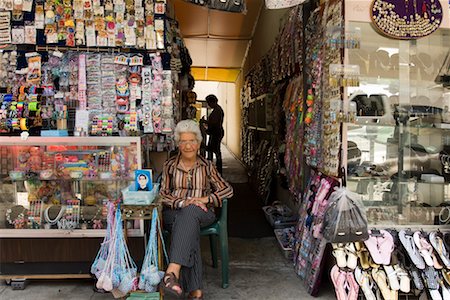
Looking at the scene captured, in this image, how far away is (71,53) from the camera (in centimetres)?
373

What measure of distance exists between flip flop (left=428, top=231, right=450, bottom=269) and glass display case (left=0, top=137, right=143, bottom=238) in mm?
2117

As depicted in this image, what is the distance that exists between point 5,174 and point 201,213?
1583 millimetres

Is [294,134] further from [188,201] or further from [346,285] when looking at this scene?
[346,285]

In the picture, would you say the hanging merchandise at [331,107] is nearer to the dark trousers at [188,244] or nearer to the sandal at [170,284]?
the dark trousers at [188,244]

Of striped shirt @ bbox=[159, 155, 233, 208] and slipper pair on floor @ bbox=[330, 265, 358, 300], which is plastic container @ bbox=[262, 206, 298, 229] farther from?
slipper pair on floor @ bbox=[330, 265, 358, 300]

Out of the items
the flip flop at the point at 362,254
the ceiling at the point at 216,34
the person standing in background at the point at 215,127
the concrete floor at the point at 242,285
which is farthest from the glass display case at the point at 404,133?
the person standing in background at the point at 215,127

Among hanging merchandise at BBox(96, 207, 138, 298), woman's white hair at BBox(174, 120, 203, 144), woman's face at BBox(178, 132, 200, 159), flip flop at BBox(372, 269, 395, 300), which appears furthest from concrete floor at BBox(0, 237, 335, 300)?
woman's white hair at BBox(174, 120, 203, 144)

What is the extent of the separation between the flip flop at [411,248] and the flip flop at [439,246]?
0.14m

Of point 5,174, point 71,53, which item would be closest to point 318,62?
point 71,53

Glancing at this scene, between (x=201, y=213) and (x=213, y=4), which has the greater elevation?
(x=213, y=4)

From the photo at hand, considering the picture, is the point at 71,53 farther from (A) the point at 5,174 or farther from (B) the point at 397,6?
(B) the point at 397,6

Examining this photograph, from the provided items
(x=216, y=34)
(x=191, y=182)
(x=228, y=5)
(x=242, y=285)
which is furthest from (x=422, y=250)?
(x=216, y=34)

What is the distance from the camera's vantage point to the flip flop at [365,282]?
297 cm

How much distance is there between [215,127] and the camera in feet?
27.4
